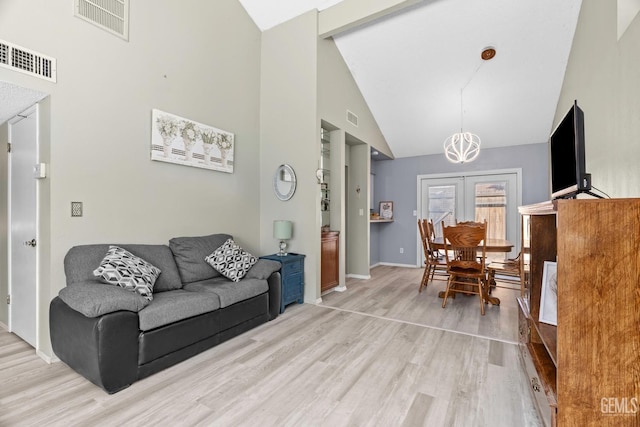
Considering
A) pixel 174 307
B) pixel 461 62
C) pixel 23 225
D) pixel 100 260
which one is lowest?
pixel 174 307

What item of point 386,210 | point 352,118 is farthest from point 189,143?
point 386,210

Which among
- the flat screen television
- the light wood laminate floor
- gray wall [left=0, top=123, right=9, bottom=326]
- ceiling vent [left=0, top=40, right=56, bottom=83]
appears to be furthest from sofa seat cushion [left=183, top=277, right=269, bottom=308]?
the flat screen television

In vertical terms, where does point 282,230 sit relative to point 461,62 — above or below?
below

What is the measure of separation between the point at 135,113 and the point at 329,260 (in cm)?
289

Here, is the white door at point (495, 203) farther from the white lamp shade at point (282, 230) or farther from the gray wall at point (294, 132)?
the white lamp shade at point (282, 230)

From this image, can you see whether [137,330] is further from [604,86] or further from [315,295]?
[604,86]

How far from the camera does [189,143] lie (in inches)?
126

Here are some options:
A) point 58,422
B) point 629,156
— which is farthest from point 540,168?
point 58,422

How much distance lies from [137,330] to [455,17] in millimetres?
4609

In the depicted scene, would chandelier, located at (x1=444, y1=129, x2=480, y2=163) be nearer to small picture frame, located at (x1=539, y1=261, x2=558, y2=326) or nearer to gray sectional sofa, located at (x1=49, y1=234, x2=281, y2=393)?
small picture frame, located at (x1=539, y1=261, x2=558, y2=326)

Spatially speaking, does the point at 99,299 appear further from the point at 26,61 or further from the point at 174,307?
the point at 26,61

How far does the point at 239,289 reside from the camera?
108 inches

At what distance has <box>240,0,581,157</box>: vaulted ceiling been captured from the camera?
11.6ft

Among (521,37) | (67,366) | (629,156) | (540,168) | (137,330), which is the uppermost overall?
(521,37)
